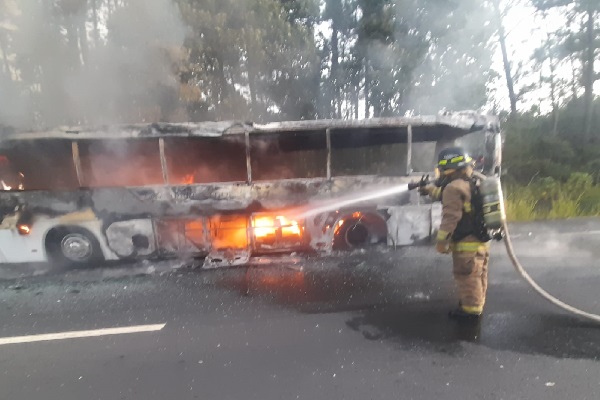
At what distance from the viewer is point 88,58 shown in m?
7.67

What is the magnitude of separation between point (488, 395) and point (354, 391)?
32.5 inches

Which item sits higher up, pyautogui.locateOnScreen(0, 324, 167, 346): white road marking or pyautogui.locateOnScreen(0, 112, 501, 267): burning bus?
pyautogui.locateOnScreen(0, 112, 501, 267): burning bus

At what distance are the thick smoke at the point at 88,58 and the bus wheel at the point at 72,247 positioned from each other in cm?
281

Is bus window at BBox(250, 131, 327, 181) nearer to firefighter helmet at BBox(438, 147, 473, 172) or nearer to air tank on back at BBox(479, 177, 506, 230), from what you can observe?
firefighter helmet at BBox(438, 147, 473, 172)

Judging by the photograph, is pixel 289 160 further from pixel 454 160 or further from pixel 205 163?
pixel 454 160

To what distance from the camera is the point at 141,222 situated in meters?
5.20

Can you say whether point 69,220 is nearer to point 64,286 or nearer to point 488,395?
point 64,286

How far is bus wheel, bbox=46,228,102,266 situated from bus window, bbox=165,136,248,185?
6.44 feet

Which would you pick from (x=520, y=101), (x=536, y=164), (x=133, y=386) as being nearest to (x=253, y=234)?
(x=133, y=386)

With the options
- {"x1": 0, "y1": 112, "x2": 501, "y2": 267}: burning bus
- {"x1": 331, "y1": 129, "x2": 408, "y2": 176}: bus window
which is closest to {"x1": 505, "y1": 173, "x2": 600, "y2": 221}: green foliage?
{"x1": 331, "y1": 129, "x2": 408, "y2": 176}: bus window

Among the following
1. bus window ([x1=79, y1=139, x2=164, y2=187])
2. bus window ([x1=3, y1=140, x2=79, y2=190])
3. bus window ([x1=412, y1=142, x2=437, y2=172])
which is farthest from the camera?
bus window ([x1=412, y1=142, x2=437, y2=172])

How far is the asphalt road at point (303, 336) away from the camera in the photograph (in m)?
2.39

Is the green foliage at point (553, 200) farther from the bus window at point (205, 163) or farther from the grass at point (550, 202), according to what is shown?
the bus window at point (205, 163)

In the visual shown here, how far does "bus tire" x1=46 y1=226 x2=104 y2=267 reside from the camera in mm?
5219
